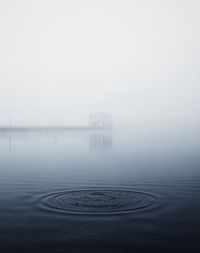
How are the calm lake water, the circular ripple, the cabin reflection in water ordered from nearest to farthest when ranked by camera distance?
1. the calm lake water
2. the circular ripple
3. the cabin reflection in water

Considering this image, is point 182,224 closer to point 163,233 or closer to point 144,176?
point 163,233

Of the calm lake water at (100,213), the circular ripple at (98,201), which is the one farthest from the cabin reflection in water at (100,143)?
the circular ripple at (98,201)

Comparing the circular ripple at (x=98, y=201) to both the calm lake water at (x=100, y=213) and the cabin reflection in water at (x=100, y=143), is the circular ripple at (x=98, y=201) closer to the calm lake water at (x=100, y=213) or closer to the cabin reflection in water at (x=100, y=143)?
the calm lake water at (x=100, y=213)

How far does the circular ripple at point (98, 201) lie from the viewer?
27219 millimetres

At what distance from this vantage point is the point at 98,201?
3039cm

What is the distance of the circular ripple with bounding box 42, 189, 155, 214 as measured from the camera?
27.2m

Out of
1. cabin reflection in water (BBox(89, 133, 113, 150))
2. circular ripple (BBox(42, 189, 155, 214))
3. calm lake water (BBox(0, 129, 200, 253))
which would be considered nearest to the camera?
calm lake water (BBox(0, 129, 200, 253))

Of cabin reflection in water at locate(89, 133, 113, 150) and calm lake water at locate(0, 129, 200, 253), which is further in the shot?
cabin reflection in water at locate(89, 133, 113, 150)

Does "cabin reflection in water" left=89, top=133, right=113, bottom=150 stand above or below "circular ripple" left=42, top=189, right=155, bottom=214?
below

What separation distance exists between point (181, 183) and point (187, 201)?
9.78m

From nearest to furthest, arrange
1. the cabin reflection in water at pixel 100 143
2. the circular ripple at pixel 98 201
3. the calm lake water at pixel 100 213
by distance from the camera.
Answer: the calm lake water at pixel 100 213 < the circular ripple at pixel 98 201 < the cabin reflection in water at pixel 100 143

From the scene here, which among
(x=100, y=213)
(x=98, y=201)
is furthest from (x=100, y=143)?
(x=100, y=213)

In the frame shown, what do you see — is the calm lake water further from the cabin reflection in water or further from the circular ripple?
the cabin reflection in water

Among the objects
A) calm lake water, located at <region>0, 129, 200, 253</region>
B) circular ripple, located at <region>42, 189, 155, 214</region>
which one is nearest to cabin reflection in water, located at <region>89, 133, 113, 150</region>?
calm lake water, located at <region>0, 129, 200, 253</region>
